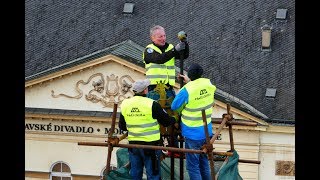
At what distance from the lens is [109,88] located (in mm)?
63562

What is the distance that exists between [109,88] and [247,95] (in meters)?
6.42

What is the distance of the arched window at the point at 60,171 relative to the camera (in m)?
64.7

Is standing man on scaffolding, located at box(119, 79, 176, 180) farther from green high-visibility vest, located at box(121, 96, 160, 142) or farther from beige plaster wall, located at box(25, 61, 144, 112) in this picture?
beige plaster wall, located at box(25, 61, 144, 112)

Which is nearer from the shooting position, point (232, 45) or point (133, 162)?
point (133, 162)

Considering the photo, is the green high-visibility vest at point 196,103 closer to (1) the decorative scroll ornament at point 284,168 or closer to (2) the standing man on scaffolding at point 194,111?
(2) the standing man on scaffolding at point 194,111

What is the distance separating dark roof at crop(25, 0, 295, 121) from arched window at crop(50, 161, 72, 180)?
4.39 m

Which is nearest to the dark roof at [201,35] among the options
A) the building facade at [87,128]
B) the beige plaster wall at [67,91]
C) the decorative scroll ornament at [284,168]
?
the beige plaster wall at [67,91]

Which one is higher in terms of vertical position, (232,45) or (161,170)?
(232,45)

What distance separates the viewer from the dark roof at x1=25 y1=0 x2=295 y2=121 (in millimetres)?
64750

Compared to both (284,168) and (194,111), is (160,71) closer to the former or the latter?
(194,111)

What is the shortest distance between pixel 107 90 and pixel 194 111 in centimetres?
3640
